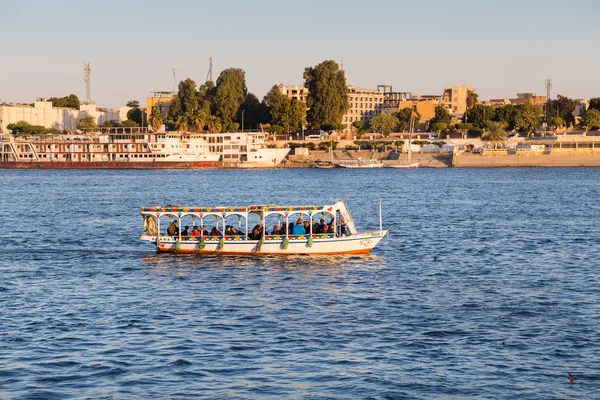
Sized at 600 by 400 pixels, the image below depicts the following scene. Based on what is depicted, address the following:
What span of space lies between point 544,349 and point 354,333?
6372 mm

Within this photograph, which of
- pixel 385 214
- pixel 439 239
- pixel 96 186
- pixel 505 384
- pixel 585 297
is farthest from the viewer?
pixel 96 186

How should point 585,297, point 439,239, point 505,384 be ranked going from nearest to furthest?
point 505,384 → point 585,297 → point 439,239

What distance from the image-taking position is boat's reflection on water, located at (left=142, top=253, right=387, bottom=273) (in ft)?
150

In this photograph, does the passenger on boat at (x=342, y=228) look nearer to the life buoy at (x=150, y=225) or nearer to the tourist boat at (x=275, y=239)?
the tourist boat at (x=275, y=239)

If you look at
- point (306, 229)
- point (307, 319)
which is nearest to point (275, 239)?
point (306, 229)

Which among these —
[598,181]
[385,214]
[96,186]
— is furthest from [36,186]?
[598,181]

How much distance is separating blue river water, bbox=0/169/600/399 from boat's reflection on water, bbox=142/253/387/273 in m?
0.17

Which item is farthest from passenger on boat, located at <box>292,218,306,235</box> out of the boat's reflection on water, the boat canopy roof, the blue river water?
the blue river water

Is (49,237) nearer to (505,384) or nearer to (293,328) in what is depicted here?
(293,328)

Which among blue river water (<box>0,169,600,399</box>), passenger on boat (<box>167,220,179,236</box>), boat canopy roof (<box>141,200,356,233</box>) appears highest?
boat canopy roof (<box>141,200,356,233</box>)

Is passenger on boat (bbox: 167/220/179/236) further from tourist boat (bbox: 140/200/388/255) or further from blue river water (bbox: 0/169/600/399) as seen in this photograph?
blue river water (bbox: 0/169/600/399)

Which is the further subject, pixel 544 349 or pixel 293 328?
pixel 293 328

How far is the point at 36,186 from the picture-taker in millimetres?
132625

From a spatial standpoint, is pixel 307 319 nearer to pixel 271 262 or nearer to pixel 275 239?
pixel 271 262
